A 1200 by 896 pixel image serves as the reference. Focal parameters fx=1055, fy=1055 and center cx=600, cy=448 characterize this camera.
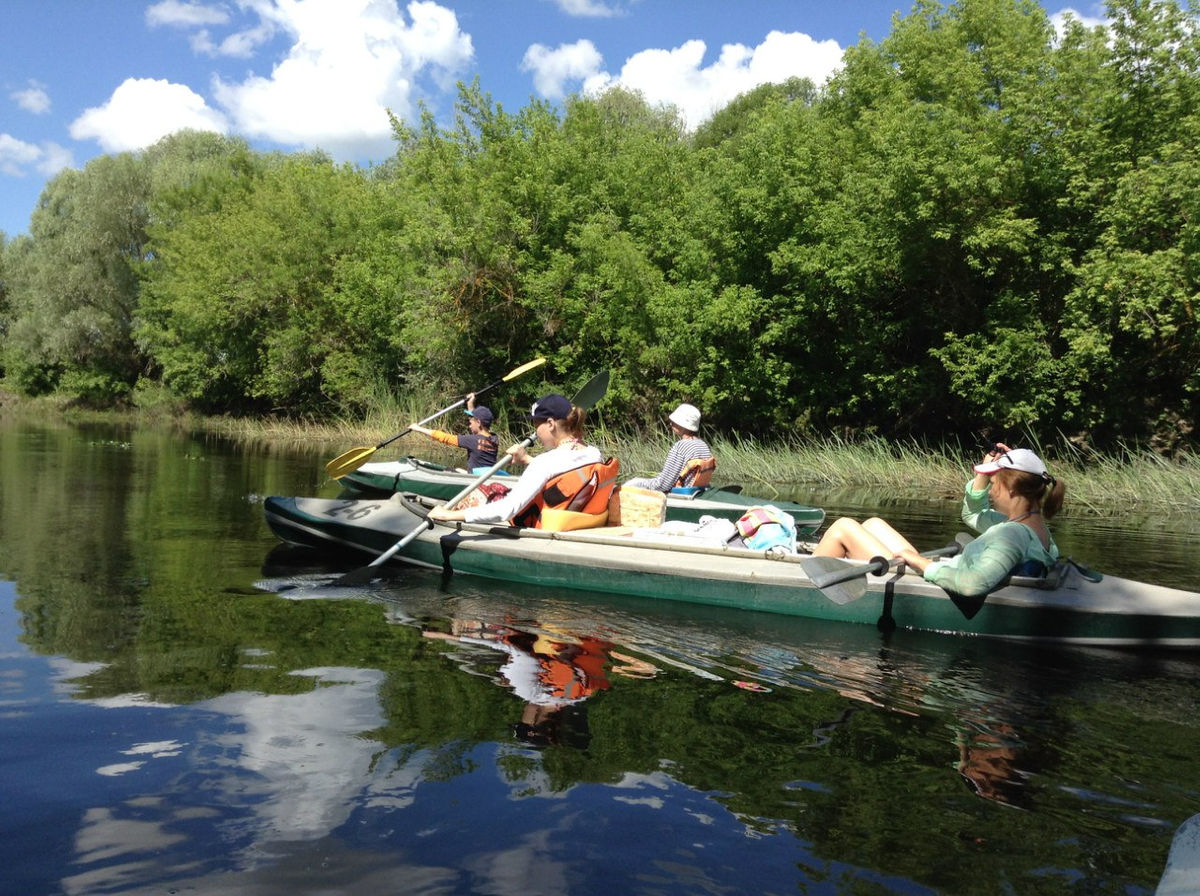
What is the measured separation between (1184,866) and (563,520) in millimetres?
5171

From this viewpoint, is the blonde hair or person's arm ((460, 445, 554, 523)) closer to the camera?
the blonde hair

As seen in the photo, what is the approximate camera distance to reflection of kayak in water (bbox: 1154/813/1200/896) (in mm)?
2496

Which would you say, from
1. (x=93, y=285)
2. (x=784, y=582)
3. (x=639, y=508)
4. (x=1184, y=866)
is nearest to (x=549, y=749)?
(x=1184, y=866)

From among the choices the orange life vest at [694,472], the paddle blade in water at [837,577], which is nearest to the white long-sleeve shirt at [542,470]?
the paddle blade in water at [837,577]

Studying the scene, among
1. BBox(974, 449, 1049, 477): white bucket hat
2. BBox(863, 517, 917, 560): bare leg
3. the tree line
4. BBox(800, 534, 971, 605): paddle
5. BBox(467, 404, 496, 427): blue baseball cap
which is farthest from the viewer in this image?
the tree line

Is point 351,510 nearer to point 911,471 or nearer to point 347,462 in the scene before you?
point 347,462

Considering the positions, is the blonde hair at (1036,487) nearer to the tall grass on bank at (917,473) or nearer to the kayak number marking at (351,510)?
the kayak number marking at (351,510)

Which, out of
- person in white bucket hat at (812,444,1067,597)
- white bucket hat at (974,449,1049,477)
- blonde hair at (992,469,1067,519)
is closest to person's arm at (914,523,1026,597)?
person in white bucket hat at (812,444,1067,597)

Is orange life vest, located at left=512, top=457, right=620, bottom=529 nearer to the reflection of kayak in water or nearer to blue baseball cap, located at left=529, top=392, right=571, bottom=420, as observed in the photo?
blue baseball cap, located at left=529, top=392, right=571, bottom=420

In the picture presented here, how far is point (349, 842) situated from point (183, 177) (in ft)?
132

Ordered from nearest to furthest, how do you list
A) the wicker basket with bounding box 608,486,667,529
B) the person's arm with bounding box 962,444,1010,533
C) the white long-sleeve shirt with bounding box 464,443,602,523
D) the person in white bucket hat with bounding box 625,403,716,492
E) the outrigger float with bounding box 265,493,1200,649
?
the outrigger float with bounding box 265,493,1200,649 < the person's arm with bounding box 962,444,1010,533 < the white long-sleeve shirt with bounding box 464,443,602,523 < the wicker basket with bounding box 608,486,667,529 < the person in white bucket hat with bounding box 625,403,716,492

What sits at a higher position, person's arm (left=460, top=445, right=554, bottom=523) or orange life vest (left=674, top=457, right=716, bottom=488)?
orange life vest (left=674, top=457, right=716, bottom=488)

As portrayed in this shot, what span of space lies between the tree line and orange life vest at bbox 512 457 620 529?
39.4 feet

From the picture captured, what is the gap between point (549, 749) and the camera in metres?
4.07
